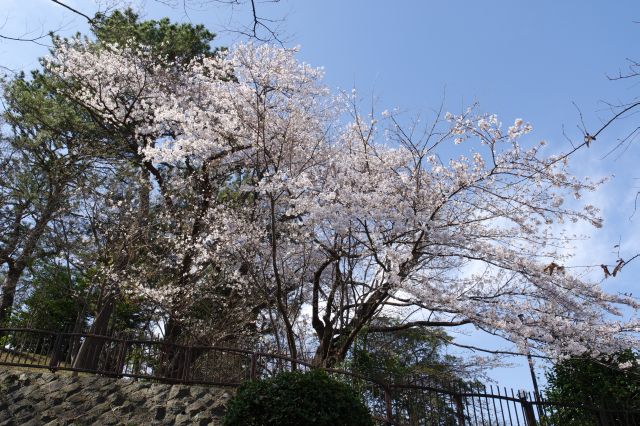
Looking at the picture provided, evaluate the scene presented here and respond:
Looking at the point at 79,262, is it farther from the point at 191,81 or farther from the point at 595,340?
the point at 595,340

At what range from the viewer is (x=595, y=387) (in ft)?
41.4

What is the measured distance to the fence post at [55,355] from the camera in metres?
11.4

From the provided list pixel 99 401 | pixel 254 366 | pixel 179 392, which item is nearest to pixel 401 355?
pixel 254 366

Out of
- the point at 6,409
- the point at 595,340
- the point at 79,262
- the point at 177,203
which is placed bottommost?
the point at 6,409

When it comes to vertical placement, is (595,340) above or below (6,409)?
above

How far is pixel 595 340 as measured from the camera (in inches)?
456

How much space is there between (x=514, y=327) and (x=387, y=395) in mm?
3214

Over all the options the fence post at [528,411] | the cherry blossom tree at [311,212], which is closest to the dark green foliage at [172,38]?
the cherry blossom tree at [311,212]

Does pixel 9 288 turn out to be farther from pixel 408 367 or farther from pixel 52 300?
pixel 408 367

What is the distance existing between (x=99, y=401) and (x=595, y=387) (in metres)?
11.7

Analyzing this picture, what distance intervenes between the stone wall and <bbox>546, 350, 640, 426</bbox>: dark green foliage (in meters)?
8.35

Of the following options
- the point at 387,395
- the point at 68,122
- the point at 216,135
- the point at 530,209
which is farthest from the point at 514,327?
the point at 68,122

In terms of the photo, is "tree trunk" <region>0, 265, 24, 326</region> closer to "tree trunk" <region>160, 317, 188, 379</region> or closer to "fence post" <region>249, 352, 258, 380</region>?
"tree trunk" <region>160, 317, 188, 379</region>

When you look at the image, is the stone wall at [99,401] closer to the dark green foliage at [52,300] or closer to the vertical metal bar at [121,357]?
the vertical metal bar at [121,357]
